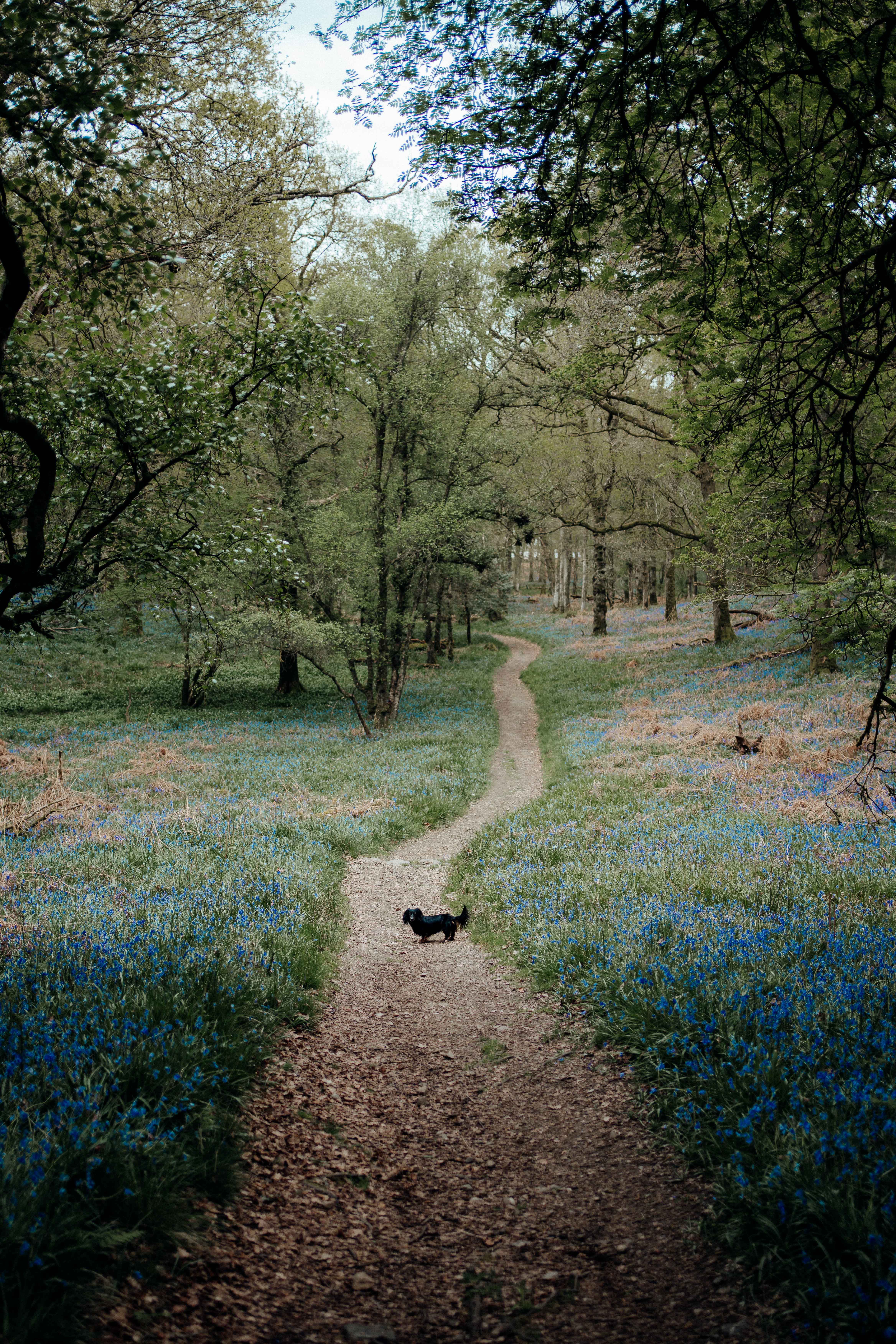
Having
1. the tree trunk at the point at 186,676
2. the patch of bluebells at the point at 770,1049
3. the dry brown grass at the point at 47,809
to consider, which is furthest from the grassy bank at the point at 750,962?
the tree trunk at the point at 186,676

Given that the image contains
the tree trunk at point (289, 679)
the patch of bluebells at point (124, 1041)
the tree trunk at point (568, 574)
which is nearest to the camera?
the patch of bluebells at point (124, 1041)

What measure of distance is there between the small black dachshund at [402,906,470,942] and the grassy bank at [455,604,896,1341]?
0.92 feet

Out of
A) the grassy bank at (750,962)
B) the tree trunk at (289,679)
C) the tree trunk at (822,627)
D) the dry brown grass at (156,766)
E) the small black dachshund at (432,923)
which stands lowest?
the small black dachshund at (432,923)

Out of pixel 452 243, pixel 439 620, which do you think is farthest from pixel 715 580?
pixel 439 620

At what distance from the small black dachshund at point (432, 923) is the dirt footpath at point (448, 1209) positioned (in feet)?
5.02

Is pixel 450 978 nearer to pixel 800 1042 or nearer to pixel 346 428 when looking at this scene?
pixel 800 1042

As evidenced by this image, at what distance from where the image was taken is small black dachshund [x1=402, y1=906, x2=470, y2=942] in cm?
765

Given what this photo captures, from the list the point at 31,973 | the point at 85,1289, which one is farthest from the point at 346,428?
the point at 85,1289

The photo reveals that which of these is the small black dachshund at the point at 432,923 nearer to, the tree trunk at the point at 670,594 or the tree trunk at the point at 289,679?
the tree trunk at the point at 289,679

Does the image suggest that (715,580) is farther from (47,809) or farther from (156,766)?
(47,809)

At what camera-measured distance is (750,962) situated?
5.07 meters

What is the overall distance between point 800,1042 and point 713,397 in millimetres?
5479

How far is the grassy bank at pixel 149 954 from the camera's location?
8.97ft

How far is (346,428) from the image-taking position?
25.3m
